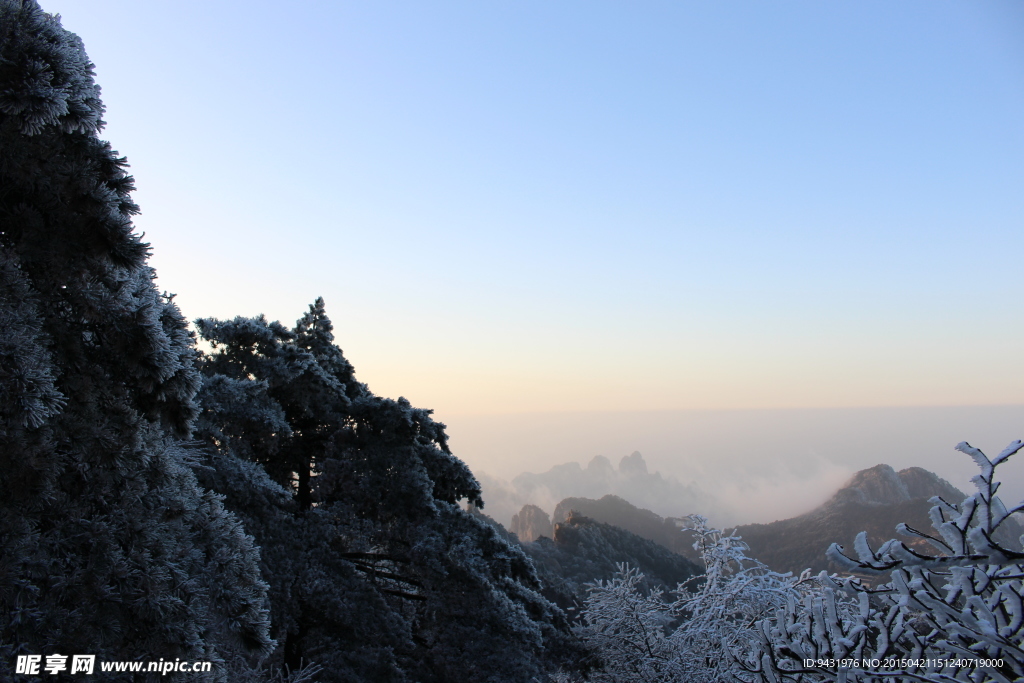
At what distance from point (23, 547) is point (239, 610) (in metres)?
1.67

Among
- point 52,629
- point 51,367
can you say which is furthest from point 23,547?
point 51,367

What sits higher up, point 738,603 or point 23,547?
point 23,547

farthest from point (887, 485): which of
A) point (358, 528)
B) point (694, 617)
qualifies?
point (358, 528)

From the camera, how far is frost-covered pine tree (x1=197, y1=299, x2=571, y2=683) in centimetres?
1027

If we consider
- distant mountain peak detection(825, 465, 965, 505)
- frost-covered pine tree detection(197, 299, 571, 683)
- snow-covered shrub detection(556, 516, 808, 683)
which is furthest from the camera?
distant mountain peak detection(825, 465, 965, 505)

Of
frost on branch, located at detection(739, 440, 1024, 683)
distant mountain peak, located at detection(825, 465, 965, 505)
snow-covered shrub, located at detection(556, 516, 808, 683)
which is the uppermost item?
frost on branch, located at detection(739, 440, 1024, 683)

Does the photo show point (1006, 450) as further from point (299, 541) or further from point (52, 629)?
point (299, 541)

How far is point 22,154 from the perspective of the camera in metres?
4.82

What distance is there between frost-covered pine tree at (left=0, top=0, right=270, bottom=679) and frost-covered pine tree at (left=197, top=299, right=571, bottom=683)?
17.2 feet

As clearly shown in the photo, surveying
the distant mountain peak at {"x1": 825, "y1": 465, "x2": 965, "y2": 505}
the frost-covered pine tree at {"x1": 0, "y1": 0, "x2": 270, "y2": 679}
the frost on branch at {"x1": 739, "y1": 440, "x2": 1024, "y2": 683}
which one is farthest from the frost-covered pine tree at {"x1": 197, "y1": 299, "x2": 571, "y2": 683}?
the distant mountain peak at {"x1": 825, "y1": 465, "x2": 965, "y2": 505}

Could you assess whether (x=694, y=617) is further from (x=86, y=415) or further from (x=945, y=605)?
(x=86, y=415)

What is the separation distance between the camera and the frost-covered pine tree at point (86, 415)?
4.19 metres

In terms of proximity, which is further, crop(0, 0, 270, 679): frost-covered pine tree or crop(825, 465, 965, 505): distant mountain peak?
crop(825, 465, 965, 505): distant mountain peak

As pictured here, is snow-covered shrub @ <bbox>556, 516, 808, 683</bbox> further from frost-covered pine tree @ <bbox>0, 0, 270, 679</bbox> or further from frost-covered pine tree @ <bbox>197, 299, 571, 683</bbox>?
frost-covered pine tree @ <bbox>0, 0, 270, 679</bbox>
